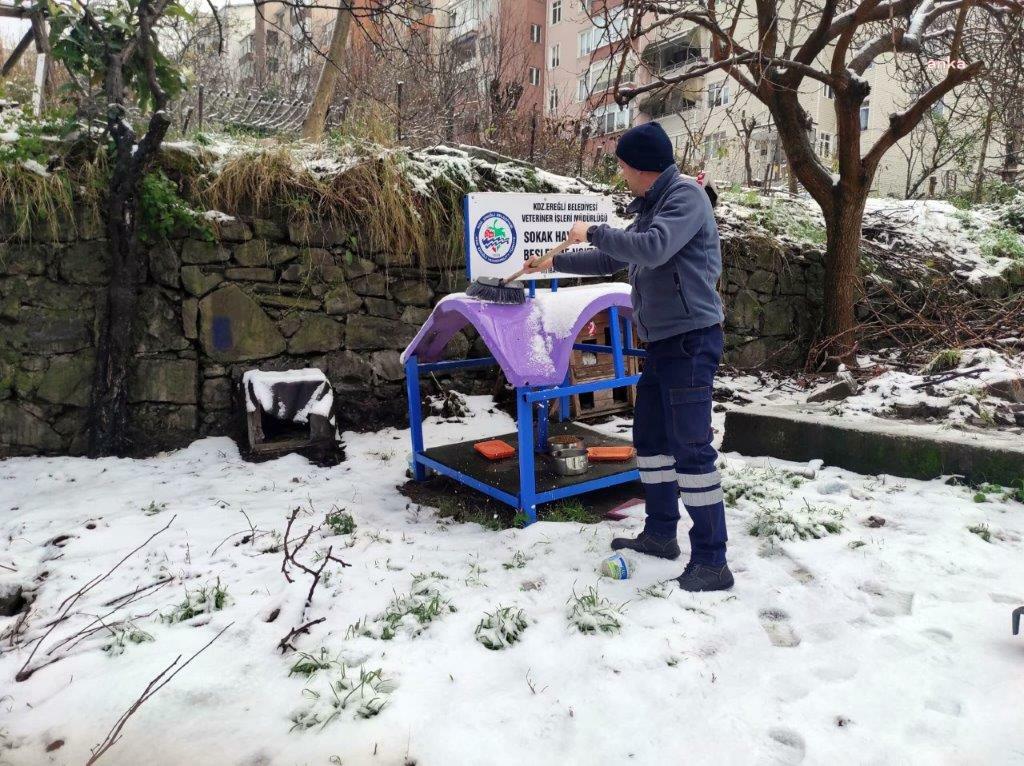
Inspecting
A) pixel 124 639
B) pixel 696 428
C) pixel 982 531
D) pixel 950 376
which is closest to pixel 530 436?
pixel 696 428

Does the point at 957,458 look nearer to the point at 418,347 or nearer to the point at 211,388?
the point at 418,347

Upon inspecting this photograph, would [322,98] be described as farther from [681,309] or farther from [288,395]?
[681,309]

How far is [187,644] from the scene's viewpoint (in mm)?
2215

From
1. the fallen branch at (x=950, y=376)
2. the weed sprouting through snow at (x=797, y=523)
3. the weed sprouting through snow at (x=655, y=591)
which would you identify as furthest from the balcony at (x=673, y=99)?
the weed sprouting through snow at (x=655, y=591)

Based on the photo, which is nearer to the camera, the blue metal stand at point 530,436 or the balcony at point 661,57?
the blue metal stand at point 530,436

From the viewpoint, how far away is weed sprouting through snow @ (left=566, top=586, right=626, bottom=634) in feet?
7.50

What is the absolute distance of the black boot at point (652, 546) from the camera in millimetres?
2885

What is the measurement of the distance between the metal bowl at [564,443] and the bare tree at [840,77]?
3606 mm

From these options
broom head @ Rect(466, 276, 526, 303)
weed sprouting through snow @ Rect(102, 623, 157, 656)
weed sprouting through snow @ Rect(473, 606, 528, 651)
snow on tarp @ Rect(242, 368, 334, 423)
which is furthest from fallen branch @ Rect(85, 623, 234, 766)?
snow on tarp @ Rect(242, 368, 334, 423)

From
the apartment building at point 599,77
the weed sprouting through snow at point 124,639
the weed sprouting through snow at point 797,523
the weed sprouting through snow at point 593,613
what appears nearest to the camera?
the weed sprouting through snow at point 124,639

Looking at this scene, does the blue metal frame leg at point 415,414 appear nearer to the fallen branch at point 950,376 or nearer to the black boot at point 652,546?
the black boot at point 652,546

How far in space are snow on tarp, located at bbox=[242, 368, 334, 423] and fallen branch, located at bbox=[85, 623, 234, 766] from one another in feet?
9.10

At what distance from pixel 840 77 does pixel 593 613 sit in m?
6.40

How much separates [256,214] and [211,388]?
4.54ft
